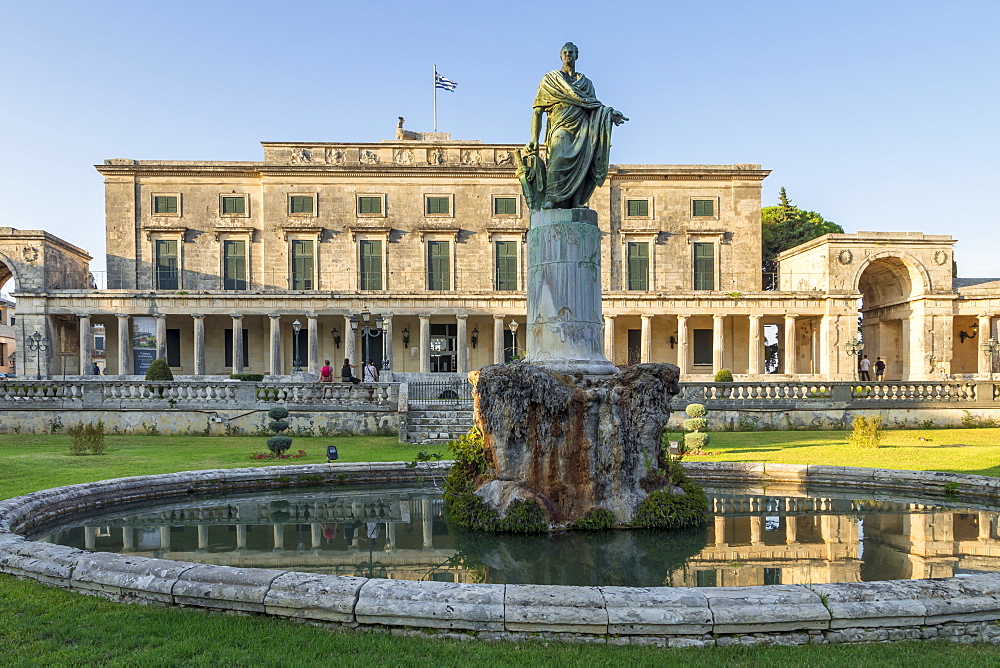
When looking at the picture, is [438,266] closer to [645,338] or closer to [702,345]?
[645,338]

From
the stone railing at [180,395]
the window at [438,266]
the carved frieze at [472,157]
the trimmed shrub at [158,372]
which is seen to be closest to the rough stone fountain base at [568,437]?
the stone railing at [180,395]

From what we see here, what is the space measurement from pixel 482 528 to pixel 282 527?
2.67 metres

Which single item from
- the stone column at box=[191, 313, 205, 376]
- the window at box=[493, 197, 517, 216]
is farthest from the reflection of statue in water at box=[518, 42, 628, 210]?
the window at box=[493, 197, 517, 216]

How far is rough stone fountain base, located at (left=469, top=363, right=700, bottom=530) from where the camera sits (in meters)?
8.07

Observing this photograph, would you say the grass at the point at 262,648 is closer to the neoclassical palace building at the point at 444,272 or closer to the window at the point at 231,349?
the neoclassical palace building at the point at 444,272

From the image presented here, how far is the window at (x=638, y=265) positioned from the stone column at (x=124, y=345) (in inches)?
1239

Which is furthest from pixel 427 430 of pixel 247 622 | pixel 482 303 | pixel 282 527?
pixel 482 303

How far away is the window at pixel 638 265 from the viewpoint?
44.9m

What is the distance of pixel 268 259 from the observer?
43312 millimetres

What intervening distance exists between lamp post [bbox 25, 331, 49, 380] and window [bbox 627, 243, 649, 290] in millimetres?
35191

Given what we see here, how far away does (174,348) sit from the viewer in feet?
140

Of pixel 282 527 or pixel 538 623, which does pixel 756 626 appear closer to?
pixel 538 623

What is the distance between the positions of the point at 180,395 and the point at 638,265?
31253mm

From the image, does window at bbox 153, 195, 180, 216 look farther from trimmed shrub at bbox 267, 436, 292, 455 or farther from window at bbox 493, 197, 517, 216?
trimmed shrub at bbox 267, 436, 292, 455
